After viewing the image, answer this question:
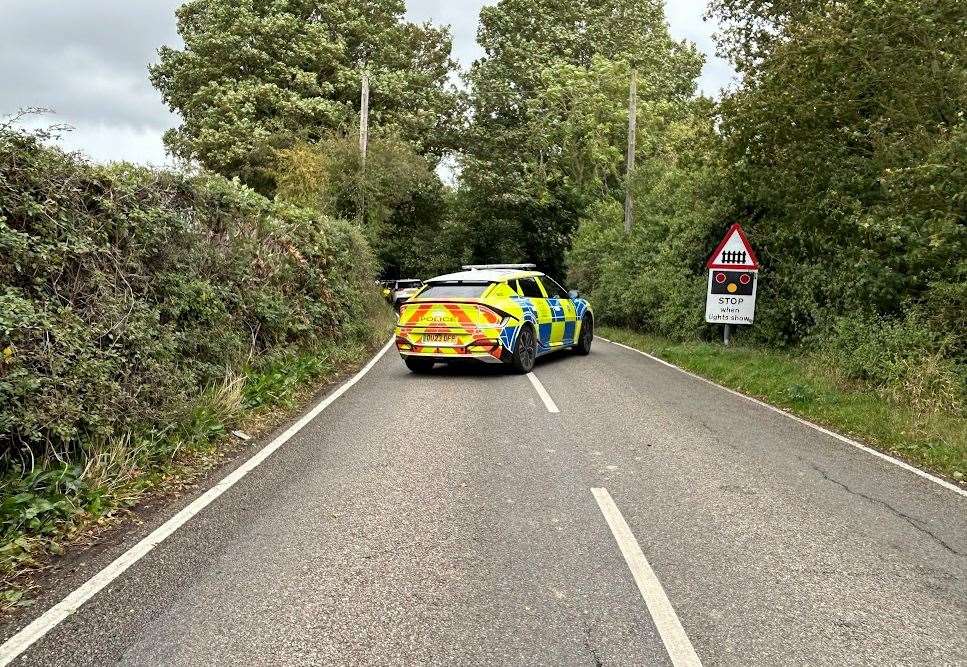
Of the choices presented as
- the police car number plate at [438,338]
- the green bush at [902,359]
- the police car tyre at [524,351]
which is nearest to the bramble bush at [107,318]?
the police car number plate at [438,338]

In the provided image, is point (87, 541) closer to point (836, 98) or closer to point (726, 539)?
point (726, 539)

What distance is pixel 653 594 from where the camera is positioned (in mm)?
3621

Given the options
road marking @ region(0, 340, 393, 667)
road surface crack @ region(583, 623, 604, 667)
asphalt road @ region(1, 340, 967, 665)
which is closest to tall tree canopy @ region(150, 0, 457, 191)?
road marking @ region(0, 340, 393, 667)

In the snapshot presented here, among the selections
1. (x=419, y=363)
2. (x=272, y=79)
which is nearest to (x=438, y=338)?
(x=419, y=363)

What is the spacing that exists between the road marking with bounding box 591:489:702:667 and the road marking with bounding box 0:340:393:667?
2869 mm

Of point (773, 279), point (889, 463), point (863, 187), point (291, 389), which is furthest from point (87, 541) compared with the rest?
point (773, 279)

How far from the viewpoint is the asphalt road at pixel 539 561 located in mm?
3148

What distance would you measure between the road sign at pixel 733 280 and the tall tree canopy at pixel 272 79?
807 inches

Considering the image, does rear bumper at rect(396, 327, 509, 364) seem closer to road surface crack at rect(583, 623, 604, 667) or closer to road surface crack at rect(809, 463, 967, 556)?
road surface crack at rect(809, 463, 967, 556)

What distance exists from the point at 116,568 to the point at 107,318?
2606 millimetres

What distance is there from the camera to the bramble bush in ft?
15.7

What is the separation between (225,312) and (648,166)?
A: 21611mm

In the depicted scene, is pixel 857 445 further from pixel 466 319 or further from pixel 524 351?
Result: pixel 466 319

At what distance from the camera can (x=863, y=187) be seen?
37.1 ft
